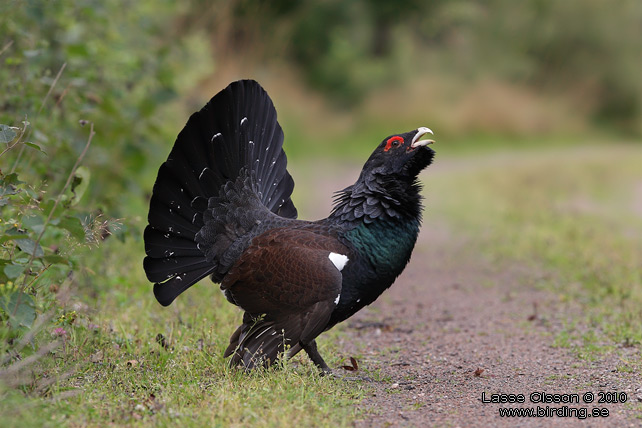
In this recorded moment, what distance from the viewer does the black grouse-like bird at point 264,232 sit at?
14.4ft

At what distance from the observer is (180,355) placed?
474 cm

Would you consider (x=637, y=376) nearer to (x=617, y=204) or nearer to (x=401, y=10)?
(x=617, y=204)

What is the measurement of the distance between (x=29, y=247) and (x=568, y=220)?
8566 mm

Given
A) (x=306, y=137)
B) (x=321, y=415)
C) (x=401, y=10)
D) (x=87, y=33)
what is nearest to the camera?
(x=321, y=415)

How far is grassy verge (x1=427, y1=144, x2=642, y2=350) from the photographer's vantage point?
21.1 feet

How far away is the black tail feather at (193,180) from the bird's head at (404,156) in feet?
3.13

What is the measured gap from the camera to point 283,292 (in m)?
4.43

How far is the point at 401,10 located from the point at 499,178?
14479mm

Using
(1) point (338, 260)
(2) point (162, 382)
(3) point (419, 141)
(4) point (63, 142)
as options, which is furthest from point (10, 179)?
(4) point (63, 142)

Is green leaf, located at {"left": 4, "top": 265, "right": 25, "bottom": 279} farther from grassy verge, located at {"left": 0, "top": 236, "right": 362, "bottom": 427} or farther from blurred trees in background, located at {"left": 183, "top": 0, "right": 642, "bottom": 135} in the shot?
blurred trees in background, located at {"left": 183, "top": 0, "right": 642, "bottom": 135}

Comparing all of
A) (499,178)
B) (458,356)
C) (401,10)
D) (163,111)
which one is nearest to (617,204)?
(499,178)

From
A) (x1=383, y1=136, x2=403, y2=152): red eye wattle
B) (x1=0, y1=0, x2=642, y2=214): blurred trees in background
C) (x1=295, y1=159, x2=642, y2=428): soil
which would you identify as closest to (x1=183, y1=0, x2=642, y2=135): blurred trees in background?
(x1=0, y1=0, x2=642, y2=214): blurred trees in background

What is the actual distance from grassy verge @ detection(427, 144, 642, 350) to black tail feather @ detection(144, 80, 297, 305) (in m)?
2.73

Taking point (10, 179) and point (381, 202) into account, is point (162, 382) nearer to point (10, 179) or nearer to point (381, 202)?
point (10, 179)
